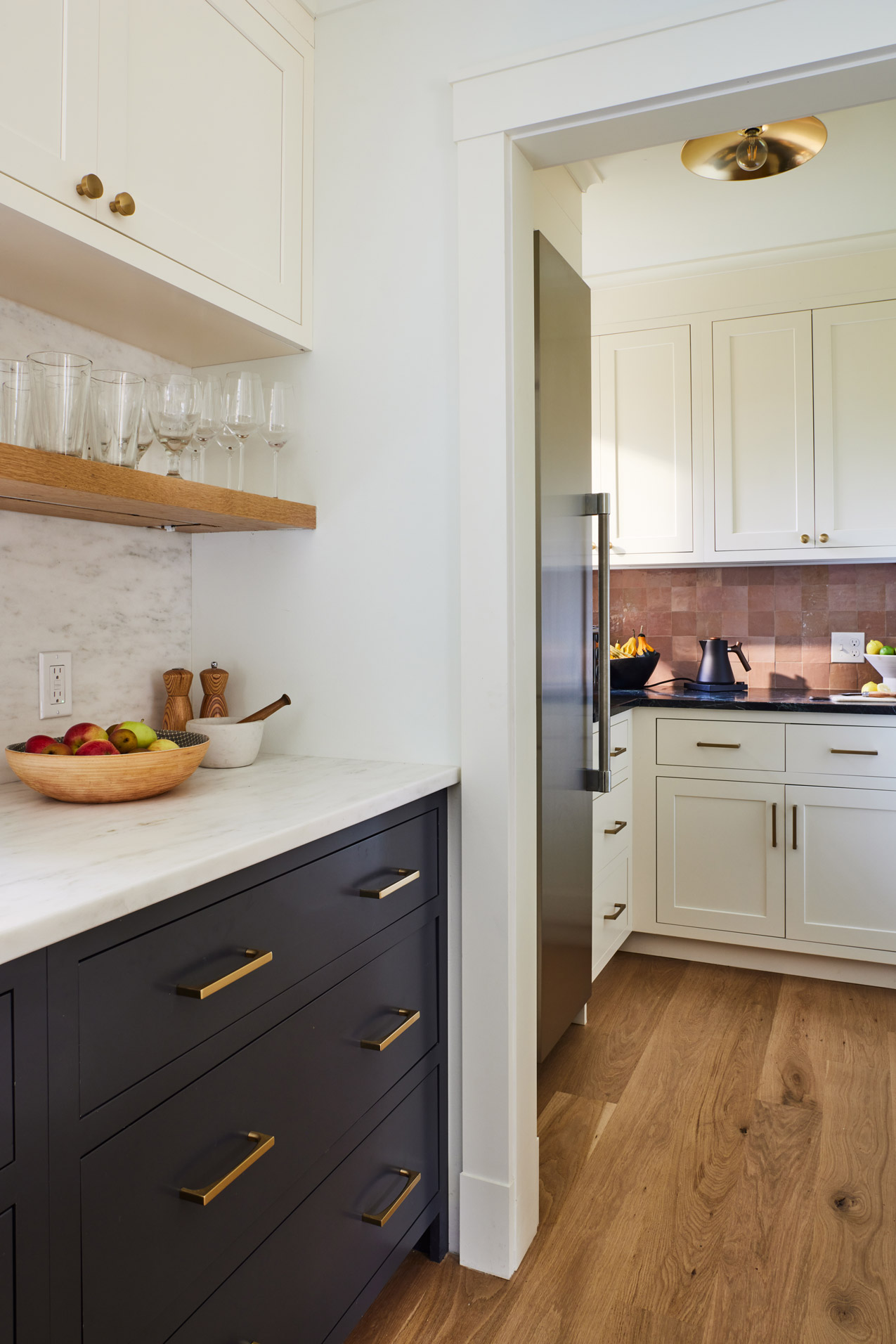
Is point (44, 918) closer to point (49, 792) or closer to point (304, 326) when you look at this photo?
point (49, 792)

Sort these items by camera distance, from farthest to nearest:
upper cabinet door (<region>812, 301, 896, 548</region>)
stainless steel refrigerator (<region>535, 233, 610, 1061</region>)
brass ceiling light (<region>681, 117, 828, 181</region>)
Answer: upper cabinet door (<region>812, 301, 896, 548</region>)
brass ceiling light (<region>681, 117, 828, 181</region>)
stainless steel refrigerator (<region>535, 233, 610, 1061</region>)

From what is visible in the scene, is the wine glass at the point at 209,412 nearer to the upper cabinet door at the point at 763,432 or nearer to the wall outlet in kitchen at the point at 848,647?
the upper cabinet door at the point at 763,432

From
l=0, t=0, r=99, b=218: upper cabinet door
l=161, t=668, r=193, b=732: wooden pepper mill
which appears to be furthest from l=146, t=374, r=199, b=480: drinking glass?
l=161, t=668, r=193, b=732: wooden pepper mill

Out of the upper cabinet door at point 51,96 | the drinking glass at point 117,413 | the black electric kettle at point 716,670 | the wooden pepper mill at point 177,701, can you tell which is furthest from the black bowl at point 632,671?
the upper cabinet door at point 51,96

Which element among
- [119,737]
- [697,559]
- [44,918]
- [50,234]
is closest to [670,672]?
[697,559]

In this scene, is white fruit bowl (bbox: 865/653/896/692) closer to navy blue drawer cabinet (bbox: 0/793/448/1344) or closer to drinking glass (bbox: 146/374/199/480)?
navy blue drawer cabinet (bbox: 0/793/448/1344)

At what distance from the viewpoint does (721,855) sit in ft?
10.3

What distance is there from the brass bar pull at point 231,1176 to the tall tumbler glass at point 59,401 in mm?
982

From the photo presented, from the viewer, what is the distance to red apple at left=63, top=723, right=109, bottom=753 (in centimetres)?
140

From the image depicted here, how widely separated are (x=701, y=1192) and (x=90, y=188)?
2193mm

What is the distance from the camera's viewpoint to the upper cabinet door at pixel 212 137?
134 centimetres

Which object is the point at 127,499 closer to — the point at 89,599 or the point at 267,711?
the point at 89,599

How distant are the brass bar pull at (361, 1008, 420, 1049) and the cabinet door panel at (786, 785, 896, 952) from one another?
191 cm

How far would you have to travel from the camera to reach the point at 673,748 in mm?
3193
